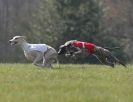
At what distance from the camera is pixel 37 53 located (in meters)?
19.9

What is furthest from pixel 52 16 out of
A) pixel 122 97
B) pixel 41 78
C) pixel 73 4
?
pixel 122 97

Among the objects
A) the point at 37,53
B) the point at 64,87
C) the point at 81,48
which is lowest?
the point at 64,87

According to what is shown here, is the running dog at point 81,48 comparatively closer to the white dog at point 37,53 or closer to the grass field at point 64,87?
the white dog at point 37,53

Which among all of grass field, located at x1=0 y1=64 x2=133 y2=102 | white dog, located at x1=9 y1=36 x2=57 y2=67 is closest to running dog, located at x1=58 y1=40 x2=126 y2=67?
white dog, located at x1=9 y1=36 x2=57 y2=67

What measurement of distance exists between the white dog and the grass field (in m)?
2.10

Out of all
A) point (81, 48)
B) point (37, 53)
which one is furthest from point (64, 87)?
point (37, 53)

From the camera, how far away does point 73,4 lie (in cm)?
4491

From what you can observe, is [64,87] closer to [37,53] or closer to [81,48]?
[81,48]

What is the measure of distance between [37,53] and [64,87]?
6.23 m

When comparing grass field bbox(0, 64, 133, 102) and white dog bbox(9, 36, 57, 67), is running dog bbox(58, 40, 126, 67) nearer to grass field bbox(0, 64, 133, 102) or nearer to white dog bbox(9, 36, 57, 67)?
white dog bbox(9, 36, 57, 67)

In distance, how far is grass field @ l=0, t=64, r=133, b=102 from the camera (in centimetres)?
1188

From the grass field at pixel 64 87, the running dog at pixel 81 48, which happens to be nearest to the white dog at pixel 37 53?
the running dog at pixel 81 48

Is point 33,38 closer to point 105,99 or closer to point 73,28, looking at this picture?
point 73,28

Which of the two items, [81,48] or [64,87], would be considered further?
[81,48]
